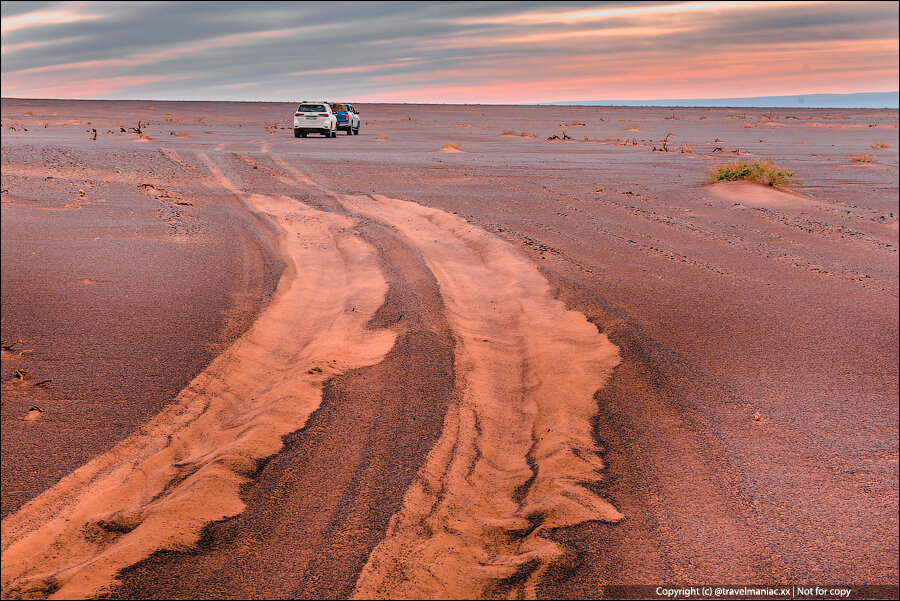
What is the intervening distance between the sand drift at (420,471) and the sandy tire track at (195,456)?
0.01 meters

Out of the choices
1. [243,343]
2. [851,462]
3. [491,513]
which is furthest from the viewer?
[243,343]

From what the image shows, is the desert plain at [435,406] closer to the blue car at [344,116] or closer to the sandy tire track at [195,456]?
the sandy tire track at [195,456]

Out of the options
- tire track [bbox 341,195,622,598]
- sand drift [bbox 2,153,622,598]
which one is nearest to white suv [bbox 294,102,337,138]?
sand drift [bbox 2,153,622,598]

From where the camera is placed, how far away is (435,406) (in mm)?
4770

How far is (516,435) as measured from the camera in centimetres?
446

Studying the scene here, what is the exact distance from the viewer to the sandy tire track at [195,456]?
3.07 m

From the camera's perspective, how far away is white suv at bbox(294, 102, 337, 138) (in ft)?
105

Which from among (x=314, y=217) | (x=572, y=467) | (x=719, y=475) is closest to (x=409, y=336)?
(x=572, y=467)

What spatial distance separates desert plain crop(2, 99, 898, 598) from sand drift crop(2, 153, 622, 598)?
0.02m

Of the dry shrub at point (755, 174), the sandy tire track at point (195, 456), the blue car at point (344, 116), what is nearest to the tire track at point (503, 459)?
the sandy tire track at point (195, 456)

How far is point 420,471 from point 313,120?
99.4 feet

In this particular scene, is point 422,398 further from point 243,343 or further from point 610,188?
point 610,188

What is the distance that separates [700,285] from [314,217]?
250 inches

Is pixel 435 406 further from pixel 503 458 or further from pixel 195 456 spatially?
pixel 195 456
